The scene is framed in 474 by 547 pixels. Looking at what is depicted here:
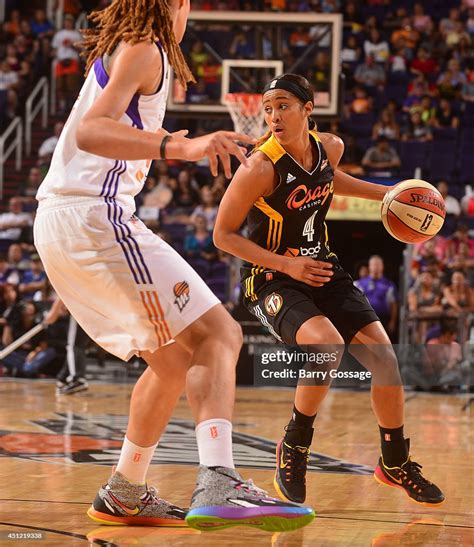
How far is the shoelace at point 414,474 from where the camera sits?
4.68 meters

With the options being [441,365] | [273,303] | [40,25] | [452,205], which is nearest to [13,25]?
[40,25]

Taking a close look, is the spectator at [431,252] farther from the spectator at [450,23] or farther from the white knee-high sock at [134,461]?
the white knee-high sock at [134,461]

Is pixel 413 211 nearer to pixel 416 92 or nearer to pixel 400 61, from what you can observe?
pixel 416 92

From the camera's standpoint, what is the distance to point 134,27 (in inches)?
141

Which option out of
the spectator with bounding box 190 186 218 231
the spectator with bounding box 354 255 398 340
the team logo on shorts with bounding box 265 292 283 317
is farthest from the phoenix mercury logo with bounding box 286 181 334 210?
the spectator with bounding box 190 186 218 231

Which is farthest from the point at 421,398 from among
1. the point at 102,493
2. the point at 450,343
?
the point at 102,493

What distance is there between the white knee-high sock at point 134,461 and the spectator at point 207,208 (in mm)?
10172

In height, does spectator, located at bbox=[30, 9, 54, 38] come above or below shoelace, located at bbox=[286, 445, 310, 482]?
above

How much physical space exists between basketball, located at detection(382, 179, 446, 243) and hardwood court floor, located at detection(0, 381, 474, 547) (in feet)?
4.46

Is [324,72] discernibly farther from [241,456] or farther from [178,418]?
[241,456]

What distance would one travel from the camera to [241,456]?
6484mm

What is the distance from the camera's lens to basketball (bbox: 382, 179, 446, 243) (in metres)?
4.99

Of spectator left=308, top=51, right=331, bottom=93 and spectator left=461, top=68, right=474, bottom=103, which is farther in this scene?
spectator left=461, top=68, right=474, bottom=103

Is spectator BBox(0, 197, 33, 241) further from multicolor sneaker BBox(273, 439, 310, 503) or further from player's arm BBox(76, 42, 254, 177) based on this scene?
player's arm BBox(76, 42, 254, 177)
